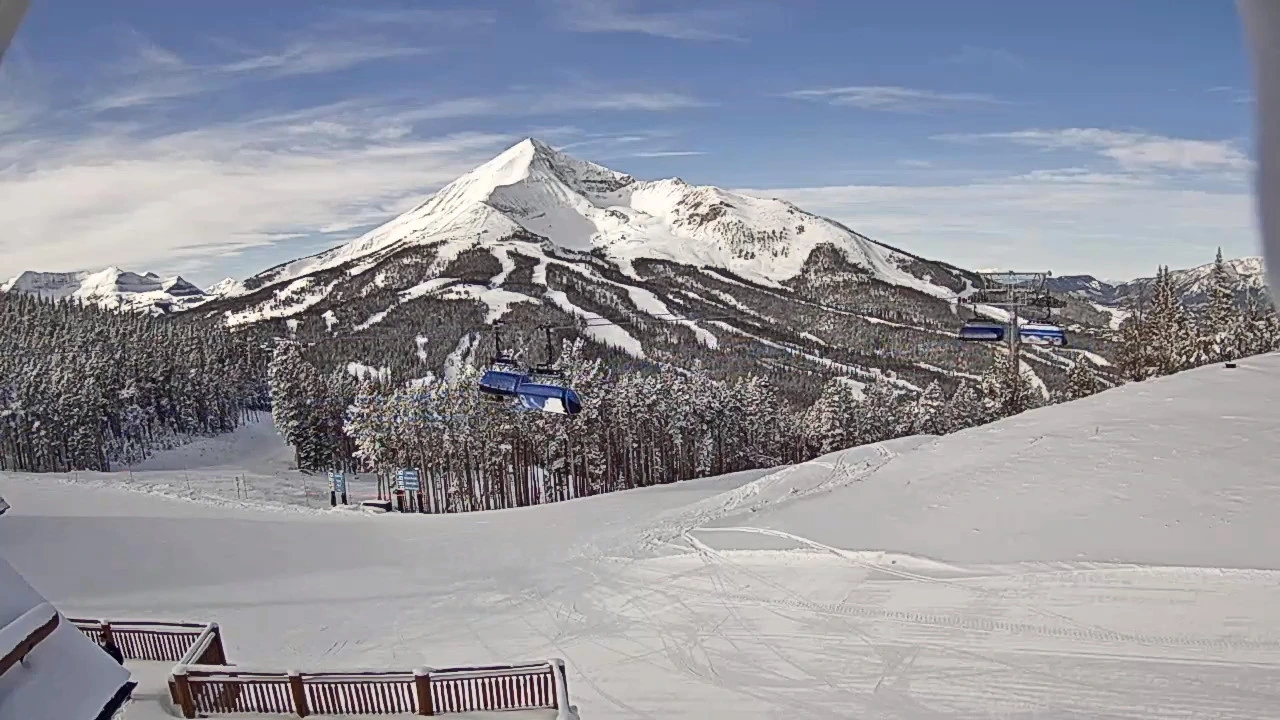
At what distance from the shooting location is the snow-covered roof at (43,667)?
2420mm

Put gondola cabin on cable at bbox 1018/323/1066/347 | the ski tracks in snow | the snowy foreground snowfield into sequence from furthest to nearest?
gondola cabin on cable at bbox 1018/323/1066/347
the snowy foreground snowfield
the ski tracks in snow

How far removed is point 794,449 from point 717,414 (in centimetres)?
1055

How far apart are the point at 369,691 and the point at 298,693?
0.71m

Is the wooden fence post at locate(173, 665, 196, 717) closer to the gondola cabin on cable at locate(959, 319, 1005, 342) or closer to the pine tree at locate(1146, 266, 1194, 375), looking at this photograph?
the gondola cabin on cable at locate(959, 319, 1005, 342)

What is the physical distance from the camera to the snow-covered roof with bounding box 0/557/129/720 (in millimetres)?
2420

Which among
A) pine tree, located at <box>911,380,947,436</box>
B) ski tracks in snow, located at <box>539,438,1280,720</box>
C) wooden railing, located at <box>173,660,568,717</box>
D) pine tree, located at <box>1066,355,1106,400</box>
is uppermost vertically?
wooden railing, located at <box>173,660,568,717</box>

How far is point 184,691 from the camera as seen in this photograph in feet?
27.0

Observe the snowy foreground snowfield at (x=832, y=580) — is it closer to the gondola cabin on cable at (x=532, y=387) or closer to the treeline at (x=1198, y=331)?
the gondola cabin on cable at (x=532, y=387)

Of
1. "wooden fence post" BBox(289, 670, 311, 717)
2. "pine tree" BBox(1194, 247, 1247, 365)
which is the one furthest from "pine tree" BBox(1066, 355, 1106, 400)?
"wooden fence post" BBox(289, 670, 311, 717)

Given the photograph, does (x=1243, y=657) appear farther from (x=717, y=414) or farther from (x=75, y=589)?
(x=717, y=414)

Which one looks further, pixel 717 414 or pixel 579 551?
pixel 717 414

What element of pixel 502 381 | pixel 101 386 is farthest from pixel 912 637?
pixel 101 386

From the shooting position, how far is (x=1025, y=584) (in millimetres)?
15367

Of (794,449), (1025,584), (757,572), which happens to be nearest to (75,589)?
(757,572)
